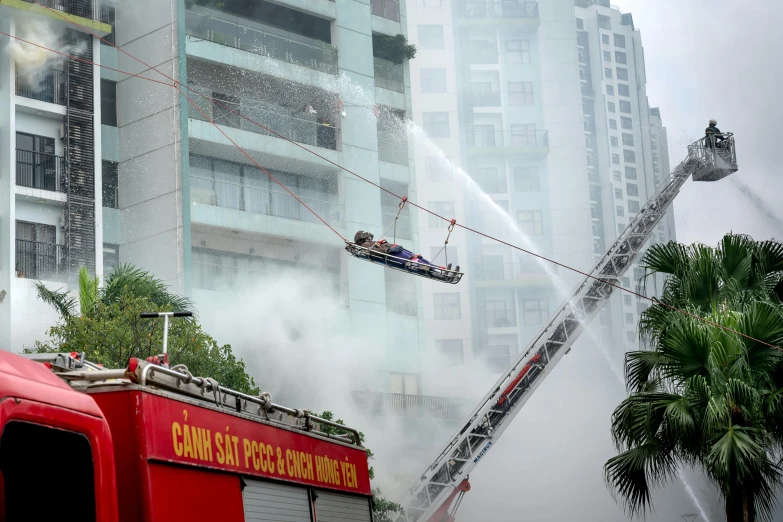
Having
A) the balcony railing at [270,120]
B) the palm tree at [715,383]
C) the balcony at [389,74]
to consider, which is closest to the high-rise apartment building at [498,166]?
the balcony at [389,74]

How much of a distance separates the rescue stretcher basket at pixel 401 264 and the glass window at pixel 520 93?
7441 centimetres

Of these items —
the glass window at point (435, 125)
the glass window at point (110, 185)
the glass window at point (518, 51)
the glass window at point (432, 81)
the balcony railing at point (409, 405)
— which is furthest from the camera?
the glass window at point (518, 51)

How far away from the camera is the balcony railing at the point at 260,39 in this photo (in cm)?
5159

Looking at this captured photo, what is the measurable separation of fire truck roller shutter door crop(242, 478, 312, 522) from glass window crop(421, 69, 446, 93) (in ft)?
250

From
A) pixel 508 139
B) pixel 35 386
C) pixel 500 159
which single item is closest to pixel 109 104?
pixel 35 386

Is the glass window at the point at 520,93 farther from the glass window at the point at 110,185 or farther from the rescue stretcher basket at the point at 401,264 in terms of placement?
the rescue stretcher basket at the point at 401,264

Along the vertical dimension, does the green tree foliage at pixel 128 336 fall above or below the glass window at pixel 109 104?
below

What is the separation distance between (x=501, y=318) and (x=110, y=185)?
159ft

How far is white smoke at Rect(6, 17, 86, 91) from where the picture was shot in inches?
1639

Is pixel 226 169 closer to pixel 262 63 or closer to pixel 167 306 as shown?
pixel 262 63

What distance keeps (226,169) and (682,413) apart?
3831 centimetres

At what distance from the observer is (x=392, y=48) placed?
61.3 m

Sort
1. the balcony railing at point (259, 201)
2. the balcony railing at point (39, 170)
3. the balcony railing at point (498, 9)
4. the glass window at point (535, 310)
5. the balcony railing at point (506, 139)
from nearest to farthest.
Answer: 1. the balcony railing at point (39, 170)
2. the balcony railing at point (259, 201)
3. the balcony railing at point (498, 9)
4. the glass window at point (535, 310)
5. the balcony railing at point (506, 139)

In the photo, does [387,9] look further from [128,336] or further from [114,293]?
[128,336]
